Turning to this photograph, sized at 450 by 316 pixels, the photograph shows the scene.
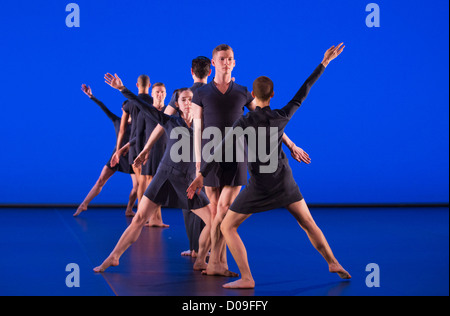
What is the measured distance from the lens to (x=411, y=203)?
37.8 feet

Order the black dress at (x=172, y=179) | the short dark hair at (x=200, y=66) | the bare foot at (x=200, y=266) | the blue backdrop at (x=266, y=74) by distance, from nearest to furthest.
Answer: the black dress at (x=172, y=179) < the bare foot at (x=200, y=266) < the short dark hair at (x=200, y=66) < the blue backdrop at (x=266, y=74)

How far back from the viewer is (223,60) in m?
5.10

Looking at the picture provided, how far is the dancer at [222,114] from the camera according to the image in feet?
16.8

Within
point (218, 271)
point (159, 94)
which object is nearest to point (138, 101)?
point (218, 271)

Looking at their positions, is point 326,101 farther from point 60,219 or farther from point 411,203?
point 60,219

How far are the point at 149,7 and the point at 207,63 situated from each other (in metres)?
5.74

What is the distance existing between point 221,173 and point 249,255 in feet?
4.55

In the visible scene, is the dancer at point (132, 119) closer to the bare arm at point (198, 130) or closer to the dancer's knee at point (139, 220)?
the bare arm at point (198, 130)

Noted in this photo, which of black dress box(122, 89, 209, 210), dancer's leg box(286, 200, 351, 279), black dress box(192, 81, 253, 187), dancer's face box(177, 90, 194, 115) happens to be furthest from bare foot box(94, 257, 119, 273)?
dancer's leg box(286, 200, 351, 279)

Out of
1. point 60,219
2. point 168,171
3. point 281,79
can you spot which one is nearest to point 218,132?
point 168,171

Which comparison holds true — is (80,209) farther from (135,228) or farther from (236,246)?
(236,246)

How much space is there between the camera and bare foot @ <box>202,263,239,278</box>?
5.12 m

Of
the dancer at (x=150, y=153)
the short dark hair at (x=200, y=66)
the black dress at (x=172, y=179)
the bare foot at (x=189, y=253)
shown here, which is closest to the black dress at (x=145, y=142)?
the dancer at (x=150, y=153)

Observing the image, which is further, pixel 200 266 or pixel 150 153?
pixel 150 153
